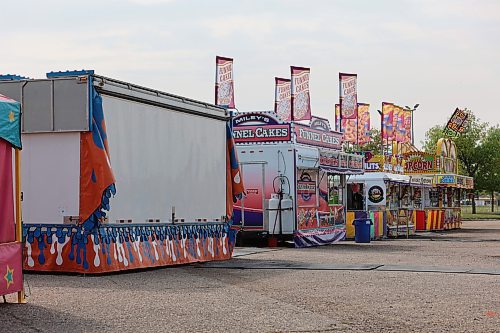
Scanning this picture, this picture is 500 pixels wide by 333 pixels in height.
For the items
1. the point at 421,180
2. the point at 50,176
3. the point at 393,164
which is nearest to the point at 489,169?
the point at 421,180

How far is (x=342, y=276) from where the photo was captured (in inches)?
604

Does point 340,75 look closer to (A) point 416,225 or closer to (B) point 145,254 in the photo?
(A) point 416,225

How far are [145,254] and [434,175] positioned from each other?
28547 mm

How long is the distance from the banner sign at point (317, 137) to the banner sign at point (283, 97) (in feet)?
40.6

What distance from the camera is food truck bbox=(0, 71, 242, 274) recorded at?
15.2 metres

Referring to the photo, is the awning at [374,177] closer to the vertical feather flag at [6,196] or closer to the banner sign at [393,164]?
the banner sign at [393,164]

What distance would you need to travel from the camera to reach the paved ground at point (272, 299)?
9.66 m

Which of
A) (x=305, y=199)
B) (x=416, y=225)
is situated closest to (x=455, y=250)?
(x=305, y=199)

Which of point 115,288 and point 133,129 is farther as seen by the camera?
point 133,129

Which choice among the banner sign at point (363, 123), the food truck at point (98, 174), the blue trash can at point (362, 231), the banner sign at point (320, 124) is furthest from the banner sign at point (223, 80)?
the food truck at point (98, 174)

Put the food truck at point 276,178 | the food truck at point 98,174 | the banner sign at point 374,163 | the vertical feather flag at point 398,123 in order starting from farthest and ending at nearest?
the vertical feather flag at point 398,123 < the banner sign at point 374,163 < the food truck at point 276,178 < the food truck at point 98,174

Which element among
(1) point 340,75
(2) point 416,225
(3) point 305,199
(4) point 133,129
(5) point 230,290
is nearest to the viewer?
(5) point 230,290

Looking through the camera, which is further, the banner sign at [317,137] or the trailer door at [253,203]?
the banner sign at [317,137]

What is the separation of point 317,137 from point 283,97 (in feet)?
50.2
